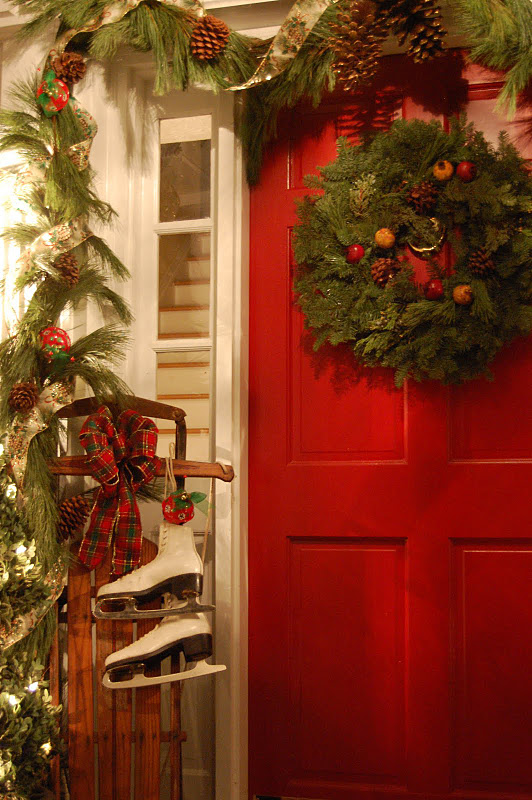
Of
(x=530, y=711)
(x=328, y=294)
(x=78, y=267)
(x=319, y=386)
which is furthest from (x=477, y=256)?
(x=530, y=711)

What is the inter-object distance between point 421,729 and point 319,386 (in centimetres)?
89

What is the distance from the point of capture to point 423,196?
6.11ft

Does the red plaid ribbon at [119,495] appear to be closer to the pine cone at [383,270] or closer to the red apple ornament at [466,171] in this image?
the pine cone at [383,270]

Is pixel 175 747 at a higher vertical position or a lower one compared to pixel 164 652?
lower

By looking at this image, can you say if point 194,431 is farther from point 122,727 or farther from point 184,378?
point 122,727

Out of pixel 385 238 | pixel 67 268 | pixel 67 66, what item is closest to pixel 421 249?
pixel 385 238

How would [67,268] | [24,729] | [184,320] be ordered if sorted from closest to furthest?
[24,729] < [67,268] < [184,320]

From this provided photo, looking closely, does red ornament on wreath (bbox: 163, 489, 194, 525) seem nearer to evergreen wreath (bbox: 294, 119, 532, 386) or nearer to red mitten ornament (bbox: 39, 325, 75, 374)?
red mitten ornament (bbox: 39, 325, 75, 374)

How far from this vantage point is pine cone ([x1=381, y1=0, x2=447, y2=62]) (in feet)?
5.51

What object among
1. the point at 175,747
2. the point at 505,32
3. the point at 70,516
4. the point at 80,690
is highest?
the point at 505,32

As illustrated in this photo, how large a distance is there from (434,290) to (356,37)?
607 mm

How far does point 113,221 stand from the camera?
6.70 feet

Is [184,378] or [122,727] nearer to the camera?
[122,727]

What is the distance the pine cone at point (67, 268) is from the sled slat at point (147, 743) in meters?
0.77
